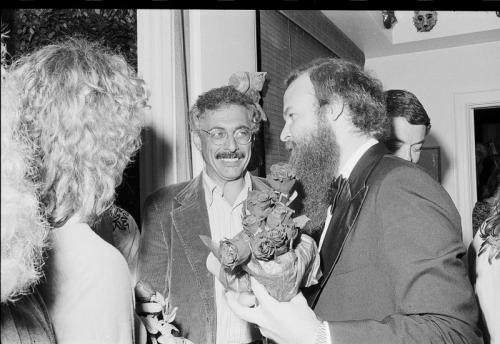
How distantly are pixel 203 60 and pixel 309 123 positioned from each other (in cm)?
138

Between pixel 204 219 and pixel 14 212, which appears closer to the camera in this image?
pixel 14 212

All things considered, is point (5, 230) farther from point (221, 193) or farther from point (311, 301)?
point (221, 193)

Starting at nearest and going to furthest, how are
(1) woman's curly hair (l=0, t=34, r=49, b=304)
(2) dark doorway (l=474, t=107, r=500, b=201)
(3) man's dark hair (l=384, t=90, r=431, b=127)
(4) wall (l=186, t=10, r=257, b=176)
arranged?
(1) woman's curly hair (l=0, t=34, r=49, b=304) < (3) man's dark hair (l=384, t=90, r=431, b=127) < (4) wall (l=186, t=10, r=257, b=176) < (2) dark doorway (l=474, t=107, r=500, b=201)

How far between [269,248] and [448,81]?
217 inches

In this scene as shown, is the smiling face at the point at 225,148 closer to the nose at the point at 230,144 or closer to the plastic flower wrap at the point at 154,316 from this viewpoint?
the nose at the point at 230,144

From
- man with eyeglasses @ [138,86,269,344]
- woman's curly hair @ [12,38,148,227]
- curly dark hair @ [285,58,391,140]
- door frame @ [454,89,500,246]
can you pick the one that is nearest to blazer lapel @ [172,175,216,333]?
man with eyeglasses @ [138,86,269,344]

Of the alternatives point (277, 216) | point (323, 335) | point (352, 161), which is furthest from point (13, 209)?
point (352, 161)

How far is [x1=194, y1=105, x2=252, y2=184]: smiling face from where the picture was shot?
2.66 metres

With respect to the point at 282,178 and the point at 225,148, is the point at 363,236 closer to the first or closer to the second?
the point at 282,178

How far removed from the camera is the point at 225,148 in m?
2.66

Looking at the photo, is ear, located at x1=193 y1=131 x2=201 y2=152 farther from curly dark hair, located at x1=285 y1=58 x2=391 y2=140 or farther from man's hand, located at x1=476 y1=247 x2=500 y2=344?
man's hand, located at x1=476 y1=247 x2=500 y2=344

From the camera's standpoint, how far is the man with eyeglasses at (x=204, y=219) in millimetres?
2355

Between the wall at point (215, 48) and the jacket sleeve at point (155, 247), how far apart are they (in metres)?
0.56

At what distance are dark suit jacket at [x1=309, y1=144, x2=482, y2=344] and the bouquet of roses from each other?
20cm
